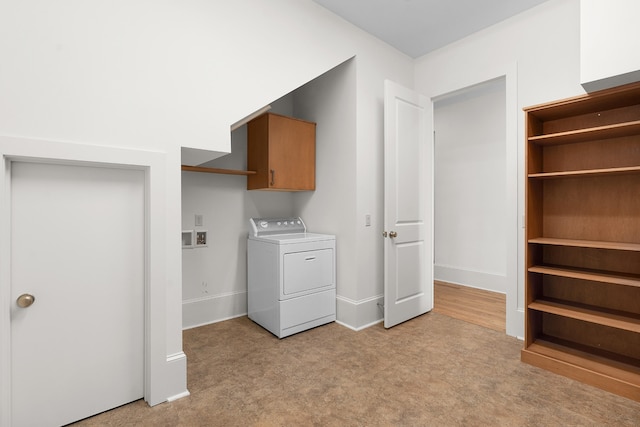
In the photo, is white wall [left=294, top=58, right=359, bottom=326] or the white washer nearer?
the white washer

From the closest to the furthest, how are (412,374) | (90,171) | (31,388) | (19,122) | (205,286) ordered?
(19,122) → (31,388) → (90,171) → (412,374) → (205,286)

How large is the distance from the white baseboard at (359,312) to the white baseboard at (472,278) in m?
1.85

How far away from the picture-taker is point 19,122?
4.73ft

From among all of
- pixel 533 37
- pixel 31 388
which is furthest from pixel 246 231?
pixel 533 37

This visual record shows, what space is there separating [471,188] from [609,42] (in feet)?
9.04

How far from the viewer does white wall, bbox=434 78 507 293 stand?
4191 millimetres

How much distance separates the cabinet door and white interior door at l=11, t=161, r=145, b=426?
136cm

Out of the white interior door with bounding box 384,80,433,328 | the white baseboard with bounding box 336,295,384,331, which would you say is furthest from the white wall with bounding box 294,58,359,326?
the white interior door with bounding box 384,80,433,328

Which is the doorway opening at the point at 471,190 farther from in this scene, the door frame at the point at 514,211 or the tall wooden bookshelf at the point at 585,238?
the tall wooden bookshelf at the point at 585,238

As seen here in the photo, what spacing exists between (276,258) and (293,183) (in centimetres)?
81

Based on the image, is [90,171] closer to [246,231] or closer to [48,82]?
[48,82]

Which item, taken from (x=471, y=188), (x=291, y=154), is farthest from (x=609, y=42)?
(x=471, y=188)

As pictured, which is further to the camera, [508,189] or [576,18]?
[508,189]

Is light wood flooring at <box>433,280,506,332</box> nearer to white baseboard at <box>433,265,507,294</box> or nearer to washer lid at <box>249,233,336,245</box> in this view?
white baseboard at <box>433,265,507,294</box>
